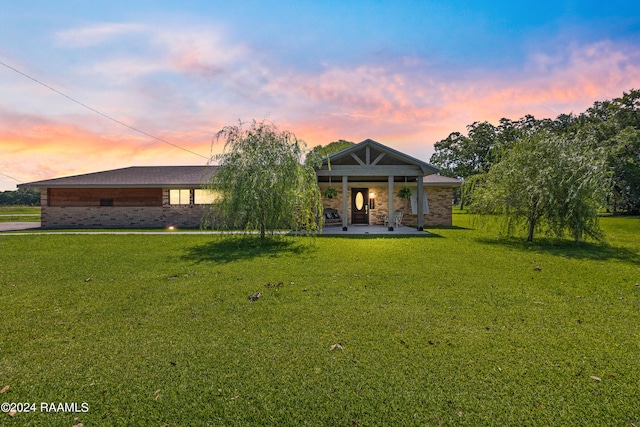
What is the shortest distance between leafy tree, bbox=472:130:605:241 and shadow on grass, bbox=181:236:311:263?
7.83m

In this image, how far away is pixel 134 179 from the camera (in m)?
18.2

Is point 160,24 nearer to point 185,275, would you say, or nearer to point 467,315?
point 185,275

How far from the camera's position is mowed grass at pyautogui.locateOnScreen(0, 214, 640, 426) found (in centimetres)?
228

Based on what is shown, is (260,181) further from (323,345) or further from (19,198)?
(19,198)

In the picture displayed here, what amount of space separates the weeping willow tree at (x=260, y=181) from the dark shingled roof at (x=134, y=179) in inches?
→ 251

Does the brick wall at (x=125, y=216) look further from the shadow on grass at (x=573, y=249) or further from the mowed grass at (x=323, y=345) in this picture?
the shadow on grass at (x=573, y=249)

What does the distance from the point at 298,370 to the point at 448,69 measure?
1268 centimetres

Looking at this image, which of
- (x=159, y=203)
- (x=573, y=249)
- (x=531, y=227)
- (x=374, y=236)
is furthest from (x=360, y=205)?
(x=159, y=203)

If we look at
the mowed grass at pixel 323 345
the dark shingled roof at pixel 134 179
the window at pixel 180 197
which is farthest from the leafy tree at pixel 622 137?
the window at pixel 180 197

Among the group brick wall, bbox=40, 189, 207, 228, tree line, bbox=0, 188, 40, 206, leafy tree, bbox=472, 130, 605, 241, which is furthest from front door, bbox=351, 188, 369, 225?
tree line, bbox=0, 188, 40, 206

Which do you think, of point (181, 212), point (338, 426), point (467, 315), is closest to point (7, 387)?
point (338, 426)

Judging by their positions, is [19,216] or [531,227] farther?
[19,216]

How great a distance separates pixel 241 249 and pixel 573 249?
11.4m

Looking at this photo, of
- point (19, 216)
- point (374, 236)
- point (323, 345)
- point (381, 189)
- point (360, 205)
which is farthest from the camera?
point (19, 216)
